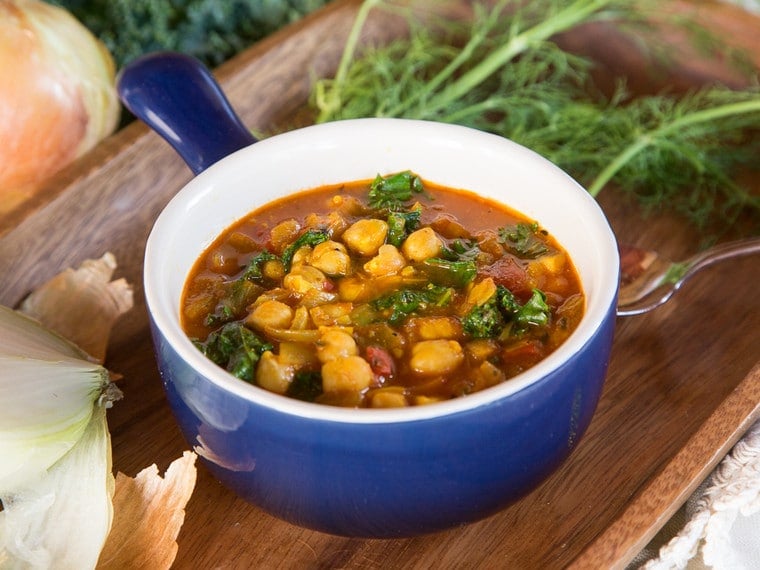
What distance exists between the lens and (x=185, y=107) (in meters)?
2.83

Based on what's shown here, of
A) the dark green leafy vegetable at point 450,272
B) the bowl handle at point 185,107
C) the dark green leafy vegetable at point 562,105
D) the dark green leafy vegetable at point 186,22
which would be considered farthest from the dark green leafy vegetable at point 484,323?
the dark green leafy vegetable at point 186,22

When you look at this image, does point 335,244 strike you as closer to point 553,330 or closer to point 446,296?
point 446,296

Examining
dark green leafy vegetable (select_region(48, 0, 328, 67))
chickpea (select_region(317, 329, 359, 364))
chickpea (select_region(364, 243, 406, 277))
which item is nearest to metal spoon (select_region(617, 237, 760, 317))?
chickpea (select_region(364, 243, 406, 277))

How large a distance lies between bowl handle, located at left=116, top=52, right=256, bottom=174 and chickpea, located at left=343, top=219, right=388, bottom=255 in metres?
0.54

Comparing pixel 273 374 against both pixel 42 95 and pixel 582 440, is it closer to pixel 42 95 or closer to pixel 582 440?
pixel 582 440

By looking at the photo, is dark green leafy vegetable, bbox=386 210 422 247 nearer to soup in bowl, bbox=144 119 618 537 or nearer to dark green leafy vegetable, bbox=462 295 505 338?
soup in bowl, bbox=144 119 618 537

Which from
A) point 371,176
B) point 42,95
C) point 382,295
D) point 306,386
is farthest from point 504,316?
point 42,95

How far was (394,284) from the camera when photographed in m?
2.33

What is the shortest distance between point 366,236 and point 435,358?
1.66 feet

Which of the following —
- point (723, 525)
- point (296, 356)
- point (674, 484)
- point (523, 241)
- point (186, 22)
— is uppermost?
point (296, 356)

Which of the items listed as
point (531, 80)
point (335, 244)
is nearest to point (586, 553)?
point (335, 244)

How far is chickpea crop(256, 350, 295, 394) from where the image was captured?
204 centimetres

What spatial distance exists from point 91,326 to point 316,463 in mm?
1226

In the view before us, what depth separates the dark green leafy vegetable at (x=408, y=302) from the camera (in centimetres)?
223
